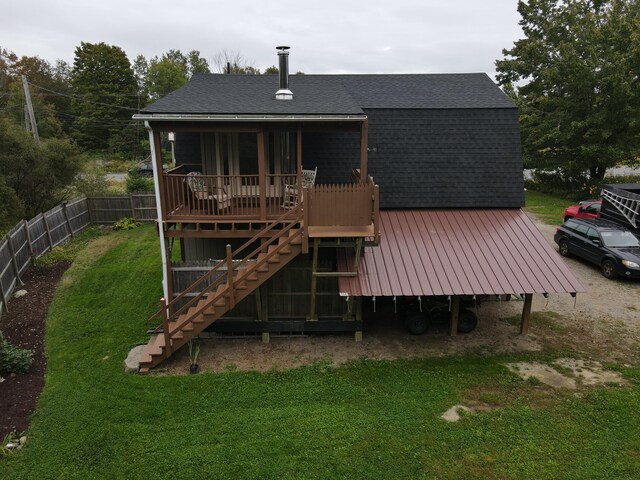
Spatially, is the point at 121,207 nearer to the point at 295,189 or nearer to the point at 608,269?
the point at 295,189

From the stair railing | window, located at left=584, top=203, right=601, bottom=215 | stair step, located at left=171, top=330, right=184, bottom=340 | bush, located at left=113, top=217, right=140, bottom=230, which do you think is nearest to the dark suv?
window, located at left=584, top=203, right=601, bottom=215

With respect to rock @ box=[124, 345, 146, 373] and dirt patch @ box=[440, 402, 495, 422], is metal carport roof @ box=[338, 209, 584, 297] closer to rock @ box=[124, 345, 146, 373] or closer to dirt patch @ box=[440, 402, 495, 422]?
dirt patch @ box=[440, 402, 495, 422]

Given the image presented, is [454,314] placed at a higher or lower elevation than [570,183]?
lower

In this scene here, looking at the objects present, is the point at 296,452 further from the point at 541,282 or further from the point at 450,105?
the point at 450,105

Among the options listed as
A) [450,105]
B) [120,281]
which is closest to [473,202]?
[450,105]

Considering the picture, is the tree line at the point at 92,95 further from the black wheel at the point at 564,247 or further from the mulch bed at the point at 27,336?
the black wheel at the point at 564,247

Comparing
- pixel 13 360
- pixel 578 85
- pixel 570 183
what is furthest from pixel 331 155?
pixel 570 183

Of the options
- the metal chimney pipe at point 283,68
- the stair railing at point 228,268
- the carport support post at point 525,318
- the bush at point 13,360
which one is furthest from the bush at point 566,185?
the bush at point 13,360
